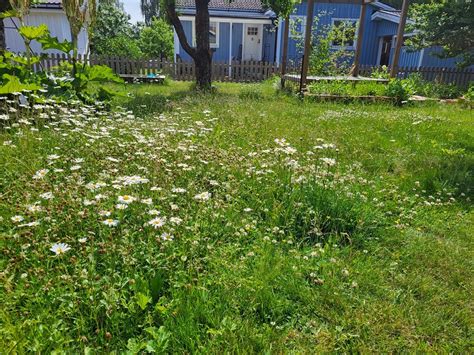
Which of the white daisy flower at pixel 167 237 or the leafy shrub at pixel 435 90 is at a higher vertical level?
the leafy shrub at pixel 435 90

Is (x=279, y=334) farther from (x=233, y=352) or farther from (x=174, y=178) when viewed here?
(x=174, y=178)

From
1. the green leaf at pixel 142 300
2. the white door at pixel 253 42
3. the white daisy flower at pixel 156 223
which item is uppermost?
the white door at pixel 253 42

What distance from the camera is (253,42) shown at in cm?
2430

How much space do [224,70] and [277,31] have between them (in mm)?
8387

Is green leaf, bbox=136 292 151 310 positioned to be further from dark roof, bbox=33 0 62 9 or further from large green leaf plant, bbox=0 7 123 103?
dark roof, bbox=33 0 62 9

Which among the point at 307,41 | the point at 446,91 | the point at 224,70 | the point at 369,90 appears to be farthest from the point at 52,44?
the point at 446,91

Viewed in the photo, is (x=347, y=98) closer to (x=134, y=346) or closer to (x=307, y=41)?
(x=307, y=41)

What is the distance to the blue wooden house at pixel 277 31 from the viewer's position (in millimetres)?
20750

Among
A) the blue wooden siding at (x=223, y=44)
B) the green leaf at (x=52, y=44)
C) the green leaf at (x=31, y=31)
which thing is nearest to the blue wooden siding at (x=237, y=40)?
the blue wooden siding at (x=223, y=44)

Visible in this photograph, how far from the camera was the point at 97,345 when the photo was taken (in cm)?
177

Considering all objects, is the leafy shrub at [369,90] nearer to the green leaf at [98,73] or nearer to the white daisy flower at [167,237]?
the green leaf at [98,73]

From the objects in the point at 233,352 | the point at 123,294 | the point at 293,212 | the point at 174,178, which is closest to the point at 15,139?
the point at 174,178

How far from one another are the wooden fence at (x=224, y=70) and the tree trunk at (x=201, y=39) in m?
3.70

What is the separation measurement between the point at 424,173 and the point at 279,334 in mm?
3310
